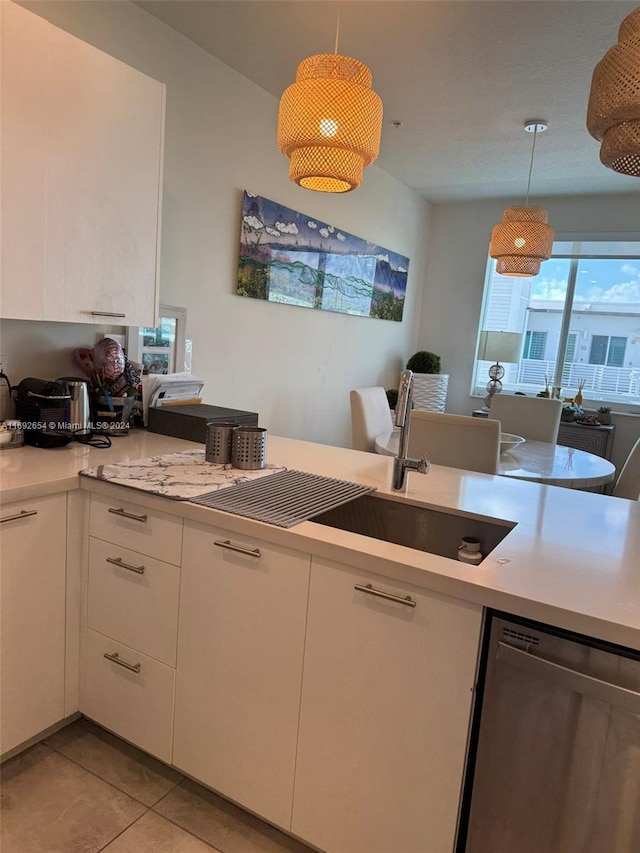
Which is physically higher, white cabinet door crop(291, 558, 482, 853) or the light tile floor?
white cabinet door crop(291, 558, 482, 853)

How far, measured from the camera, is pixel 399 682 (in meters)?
1.21

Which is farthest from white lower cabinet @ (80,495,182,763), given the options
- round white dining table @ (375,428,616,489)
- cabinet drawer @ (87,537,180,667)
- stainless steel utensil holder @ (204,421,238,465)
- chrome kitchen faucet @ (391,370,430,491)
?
round white dining table @ (375,428,616,489)

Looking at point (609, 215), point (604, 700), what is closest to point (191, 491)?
point (604, 700)

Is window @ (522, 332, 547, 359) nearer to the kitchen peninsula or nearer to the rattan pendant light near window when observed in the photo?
the kitchen peninsula

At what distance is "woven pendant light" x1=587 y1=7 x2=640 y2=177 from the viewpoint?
1386 millimetres

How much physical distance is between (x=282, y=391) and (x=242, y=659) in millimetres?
2449

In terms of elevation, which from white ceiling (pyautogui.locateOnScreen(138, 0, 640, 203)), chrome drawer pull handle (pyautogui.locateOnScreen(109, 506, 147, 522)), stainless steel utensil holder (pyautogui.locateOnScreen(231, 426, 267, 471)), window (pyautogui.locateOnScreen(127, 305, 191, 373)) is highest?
white ceiling (pyautogui.locateOnScreen(138, 0, 640, 203))

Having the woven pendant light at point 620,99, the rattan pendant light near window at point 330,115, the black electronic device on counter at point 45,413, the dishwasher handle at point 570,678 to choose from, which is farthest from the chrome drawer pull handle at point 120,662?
the woven pendant light at point 620,99

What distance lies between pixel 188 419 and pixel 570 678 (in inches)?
63.2

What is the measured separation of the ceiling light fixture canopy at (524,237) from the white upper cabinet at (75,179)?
213 cm

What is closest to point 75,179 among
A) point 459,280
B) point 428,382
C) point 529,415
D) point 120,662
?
point 120,662

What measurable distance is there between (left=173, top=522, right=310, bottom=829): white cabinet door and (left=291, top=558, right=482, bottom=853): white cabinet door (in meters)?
0.05

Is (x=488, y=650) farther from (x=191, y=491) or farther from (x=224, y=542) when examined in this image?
(x=191, y=491)

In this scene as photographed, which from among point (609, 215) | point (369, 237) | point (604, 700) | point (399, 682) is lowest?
point (399, 682)
